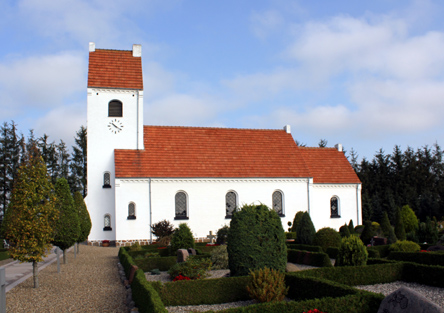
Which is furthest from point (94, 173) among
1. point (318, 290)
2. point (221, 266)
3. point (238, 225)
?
point (318, 290)

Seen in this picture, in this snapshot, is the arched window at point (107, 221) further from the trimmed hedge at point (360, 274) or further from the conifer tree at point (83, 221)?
the trimmed hedge at point (360, 274)

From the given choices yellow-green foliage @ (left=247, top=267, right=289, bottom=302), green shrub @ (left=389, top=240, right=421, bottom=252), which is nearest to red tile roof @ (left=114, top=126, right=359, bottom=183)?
green shrub @ (left=389, top=240, right=421, bottom=252)

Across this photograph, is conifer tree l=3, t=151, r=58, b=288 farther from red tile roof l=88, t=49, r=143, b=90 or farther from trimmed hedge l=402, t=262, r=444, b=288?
red tile roof l=88, t=49, r=143, b=90

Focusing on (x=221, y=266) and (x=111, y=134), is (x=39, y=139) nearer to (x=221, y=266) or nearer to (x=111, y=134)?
(x=111, y=134)

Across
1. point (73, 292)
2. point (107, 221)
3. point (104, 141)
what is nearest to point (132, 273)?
point (73, 292)

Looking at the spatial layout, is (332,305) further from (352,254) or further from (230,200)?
(230,200)

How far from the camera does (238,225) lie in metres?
12.4

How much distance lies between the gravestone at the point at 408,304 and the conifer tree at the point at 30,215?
1104cm

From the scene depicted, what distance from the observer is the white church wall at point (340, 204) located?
109ft

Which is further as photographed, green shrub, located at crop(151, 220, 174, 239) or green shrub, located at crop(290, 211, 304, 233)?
green shrub, located at crop(290, 211, 304, 233)

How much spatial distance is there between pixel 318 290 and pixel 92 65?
26.2 metres

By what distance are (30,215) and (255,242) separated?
299 inches

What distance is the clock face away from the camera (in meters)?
30.3

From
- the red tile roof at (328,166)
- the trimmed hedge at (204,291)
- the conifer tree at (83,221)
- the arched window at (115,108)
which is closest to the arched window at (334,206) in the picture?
the red tile roof at (328,166)
